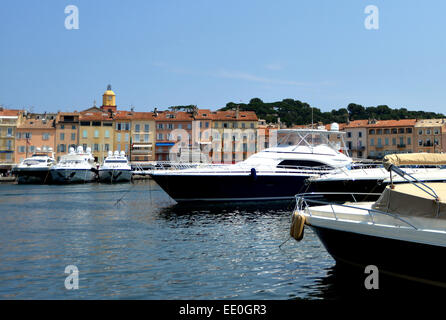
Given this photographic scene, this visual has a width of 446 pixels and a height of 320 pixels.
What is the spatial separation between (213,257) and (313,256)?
2901mm

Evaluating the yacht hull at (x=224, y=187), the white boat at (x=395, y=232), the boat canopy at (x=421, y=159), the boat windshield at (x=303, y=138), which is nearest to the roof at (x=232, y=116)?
the boat windshield at (x=303, y=138)

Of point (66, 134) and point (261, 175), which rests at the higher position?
point (66, 134)

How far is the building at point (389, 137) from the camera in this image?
9612cm

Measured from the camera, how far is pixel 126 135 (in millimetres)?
94688

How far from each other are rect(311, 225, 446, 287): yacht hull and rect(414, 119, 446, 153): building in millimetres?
87443

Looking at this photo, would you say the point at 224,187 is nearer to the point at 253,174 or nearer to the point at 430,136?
the point at 253,174

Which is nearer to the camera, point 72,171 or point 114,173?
point 72,171

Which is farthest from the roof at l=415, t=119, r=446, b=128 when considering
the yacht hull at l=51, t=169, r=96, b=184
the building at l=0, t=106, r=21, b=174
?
the building at l=0, t=106, r=21, b=174

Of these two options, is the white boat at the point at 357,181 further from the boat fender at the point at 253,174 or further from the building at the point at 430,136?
the building at the point at 430,136

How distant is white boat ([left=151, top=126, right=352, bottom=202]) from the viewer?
31.5m

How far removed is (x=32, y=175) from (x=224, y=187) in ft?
159

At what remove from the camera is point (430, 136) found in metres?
94.4

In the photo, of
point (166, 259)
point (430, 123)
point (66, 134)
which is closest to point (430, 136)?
point (430, 123)

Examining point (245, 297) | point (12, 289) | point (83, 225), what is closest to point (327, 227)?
point (245, 297)
